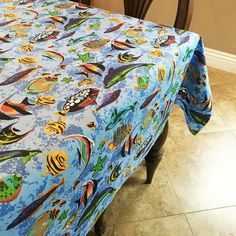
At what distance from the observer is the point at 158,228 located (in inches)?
51.5

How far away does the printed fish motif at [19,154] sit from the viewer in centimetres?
Answer: 52

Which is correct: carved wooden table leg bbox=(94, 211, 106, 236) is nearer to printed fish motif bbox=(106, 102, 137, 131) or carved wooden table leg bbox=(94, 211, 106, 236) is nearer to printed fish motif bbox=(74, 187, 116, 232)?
printed fish motif bbox=(74, 187, 116, 232)

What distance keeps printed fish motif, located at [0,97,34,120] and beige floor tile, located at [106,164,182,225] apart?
0.84 m

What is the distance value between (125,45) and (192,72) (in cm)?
30

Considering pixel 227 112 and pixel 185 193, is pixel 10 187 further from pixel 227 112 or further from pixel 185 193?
pixel 227 112

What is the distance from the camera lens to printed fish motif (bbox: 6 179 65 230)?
0.49 metres

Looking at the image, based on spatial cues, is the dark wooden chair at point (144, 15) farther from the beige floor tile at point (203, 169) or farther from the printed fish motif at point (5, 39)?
the printed fish motif at point (5, 39)

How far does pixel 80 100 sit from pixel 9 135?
0.16m

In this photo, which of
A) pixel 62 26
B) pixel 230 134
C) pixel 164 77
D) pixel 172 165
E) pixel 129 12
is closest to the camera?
pixel 164 77

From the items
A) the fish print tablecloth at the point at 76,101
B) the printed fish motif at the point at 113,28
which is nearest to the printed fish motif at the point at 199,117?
the fish print tablecloth at the point at 76,101

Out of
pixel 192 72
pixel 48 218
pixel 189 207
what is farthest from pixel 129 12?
pixel 48 218

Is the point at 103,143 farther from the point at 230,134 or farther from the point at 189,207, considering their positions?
the point at 230,134

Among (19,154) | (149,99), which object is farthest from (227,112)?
(19,154)

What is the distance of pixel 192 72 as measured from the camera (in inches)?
41.7
